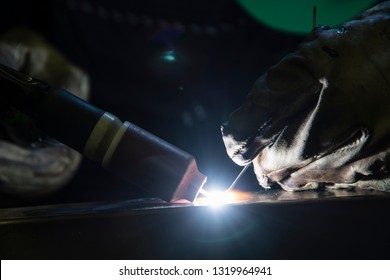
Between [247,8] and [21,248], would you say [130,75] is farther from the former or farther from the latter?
[21,248]

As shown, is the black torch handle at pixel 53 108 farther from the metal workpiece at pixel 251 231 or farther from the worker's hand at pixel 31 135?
the worker's hand at pixel 31 135

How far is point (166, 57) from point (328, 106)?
77.8 inches

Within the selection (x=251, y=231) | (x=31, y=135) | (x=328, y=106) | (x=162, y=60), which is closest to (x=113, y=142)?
(x=251, y=231)

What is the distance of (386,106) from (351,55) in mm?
173

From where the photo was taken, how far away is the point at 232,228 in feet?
2.92

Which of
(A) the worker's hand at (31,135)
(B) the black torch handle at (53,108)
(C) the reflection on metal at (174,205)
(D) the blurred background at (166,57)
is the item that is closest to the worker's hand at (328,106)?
(C) the reflection on metal at (174,205)

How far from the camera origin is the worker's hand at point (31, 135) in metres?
2.29

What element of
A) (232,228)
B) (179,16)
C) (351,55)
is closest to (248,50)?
(179,16)

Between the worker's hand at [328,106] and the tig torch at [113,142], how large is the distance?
0.19 meters

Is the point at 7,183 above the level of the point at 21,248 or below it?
above

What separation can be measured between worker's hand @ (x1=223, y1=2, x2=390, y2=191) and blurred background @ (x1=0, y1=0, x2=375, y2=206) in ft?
4.73

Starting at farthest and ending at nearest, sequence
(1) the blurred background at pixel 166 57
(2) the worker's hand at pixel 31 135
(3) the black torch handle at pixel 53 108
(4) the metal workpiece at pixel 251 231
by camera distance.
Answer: (1) the blurred background at pixel 166 57 → (2) the worker's hand at pixel 31 135 → (3) the black torch handle at pixel 53 108 → (4) the metal workpiece at pixel 251 231

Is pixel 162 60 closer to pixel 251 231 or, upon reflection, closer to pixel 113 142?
pixel 113 142

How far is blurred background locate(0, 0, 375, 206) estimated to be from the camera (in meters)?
2.49
